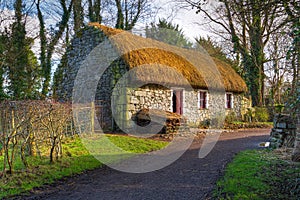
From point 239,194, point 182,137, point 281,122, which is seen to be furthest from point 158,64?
point 239,194

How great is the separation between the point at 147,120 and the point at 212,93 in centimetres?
683

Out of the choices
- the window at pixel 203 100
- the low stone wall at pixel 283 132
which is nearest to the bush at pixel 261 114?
the window at pixel 203 100

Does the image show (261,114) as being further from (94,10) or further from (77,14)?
(77,14)

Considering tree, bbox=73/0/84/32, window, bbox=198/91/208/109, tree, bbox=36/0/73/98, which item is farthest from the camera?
tree, bbox=73/0/84/32

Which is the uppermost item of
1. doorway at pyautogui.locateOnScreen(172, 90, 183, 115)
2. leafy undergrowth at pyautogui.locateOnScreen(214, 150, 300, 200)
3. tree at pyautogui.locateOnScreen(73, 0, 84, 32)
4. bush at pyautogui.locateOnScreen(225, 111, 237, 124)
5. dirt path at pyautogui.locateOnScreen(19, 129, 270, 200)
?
tree at pyautogui.locateOnScreen(73, 0, 84, 32)

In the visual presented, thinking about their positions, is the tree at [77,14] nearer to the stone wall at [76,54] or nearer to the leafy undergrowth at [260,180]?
the stone wall at [76,54]

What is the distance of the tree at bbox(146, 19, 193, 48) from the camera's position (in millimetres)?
25703

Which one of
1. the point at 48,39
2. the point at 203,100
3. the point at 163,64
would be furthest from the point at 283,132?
the point at 48,39

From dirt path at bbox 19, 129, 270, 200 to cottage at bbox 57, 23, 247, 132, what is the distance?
5.25 metres

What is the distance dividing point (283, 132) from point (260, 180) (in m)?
3.56

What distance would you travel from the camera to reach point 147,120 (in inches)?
439

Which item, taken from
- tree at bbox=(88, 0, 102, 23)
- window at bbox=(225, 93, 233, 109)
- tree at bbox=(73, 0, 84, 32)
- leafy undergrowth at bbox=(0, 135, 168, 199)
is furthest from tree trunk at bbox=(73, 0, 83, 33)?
leafy undergrowth at bbox=(0, 135, 168, 199)

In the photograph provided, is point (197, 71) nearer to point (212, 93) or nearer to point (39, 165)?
point (212, 93)

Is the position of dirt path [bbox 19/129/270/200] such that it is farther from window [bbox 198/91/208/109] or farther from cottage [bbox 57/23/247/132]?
window [bbox 198/91/208/109]
